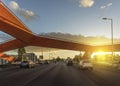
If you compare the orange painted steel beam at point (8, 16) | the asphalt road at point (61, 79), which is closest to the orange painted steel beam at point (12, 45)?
the orange painted steel beam at point (8, 16)

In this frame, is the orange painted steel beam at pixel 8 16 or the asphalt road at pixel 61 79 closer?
the asphalt road at pixel 61 79

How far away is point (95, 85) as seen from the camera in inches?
687

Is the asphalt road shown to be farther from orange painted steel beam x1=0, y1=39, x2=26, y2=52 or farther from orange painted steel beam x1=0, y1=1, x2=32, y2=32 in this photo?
orange painted steel beam x1=0, y1=39, x2=26, y2=52

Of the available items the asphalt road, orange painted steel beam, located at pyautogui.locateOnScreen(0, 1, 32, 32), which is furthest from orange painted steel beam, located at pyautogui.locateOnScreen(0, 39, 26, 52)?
the asphalt road

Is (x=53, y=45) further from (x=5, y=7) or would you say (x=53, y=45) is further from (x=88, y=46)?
(x=5, y=7)

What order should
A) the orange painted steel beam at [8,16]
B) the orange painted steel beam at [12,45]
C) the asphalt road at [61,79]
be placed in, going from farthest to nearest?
the orange painted steel beam at [12,45]
the orange painted steel beam at [8,16]
the asphalt road at [61,79]

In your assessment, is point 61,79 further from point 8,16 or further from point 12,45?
point 12,45

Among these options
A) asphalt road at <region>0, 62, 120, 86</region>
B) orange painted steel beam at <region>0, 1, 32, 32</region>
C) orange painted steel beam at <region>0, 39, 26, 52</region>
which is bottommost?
asphalt road at <region>0, 62, 120, 86</region>

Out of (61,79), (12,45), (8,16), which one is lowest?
(61,79)

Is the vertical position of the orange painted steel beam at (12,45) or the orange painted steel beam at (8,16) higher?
the orange painted steel beam at (8,16)

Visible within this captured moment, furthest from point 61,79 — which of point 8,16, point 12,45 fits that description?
point 12,45

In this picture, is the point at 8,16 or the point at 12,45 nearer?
the point at 8,16

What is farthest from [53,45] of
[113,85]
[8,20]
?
[113,85]

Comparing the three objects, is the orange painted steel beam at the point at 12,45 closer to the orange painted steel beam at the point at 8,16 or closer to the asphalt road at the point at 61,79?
the orange painted steel beam at the point at 8,16
